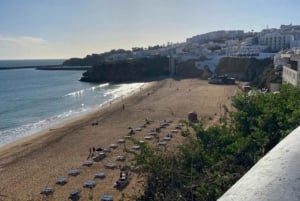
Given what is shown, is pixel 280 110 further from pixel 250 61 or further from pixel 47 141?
pixel 250 61

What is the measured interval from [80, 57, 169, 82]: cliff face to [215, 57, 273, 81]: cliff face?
14280 mm

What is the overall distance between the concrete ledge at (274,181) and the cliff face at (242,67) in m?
61.6

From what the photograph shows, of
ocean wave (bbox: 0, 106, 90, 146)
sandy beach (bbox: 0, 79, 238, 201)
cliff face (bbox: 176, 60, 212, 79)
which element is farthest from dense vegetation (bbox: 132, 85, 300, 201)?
cliff face (bbox: 176, 60, 212, 79)

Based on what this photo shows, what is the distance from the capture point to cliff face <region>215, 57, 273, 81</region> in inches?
2601

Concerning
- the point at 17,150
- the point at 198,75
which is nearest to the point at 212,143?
the point at 17,150

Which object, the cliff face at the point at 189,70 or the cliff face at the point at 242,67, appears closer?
the cliff face at the point at 242,67

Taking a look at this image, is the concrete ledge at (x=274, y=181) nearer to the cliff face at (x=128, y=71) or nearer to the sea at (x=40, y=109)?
the sea at (x=40, y=109)

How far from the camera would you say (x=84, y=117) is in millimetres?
38344

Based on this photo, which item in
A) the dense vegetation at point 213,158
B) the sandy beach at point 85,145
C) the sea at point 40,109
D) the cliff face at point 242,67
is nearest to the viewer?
the dense vegetation at point 213,158

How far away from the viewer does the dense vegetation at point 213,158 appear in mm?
7234

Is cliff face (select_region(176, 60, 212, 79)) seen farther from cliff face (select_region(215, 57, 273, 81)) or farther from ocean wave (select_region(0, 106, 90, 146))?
ocean wave (select_region(0, 106, 90, 146))

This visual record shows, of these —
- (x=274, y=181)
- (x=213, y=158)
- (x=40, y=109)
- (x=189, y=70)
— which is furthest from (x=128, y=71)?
(x=274, y=181)

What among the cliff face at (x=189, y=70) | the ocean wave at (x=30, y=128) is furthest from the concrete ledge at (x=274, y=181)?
the cliff face at (x=189, y=70)

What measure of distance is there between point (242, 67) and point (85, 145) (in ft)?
162
